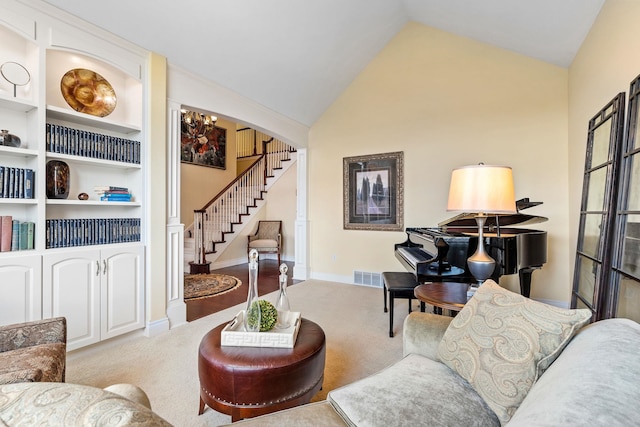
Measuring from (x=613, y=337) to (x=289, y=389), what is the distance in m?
1.35

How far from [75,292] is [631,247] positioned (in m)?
4.05

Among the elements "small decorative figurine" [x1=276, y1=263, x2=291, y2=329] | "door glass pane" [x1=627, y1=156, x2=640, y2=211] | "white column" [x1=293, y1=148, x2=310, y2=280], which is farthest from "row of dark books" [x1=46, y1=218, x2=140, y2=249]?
"door glass pane" [x1=627, y1=156, x2=640, y2=211]

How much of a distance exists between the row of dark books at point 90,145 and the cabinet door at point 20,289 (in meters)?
0.89

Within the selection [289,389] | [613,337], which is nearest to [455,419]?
[613,337]

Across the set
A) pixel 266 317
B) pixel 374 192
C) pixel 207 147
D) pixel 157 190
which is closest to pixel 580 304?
pixel 266 317

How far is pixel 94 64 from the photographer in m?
2.80

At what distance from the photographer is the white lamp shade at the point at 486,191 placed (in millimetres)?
1880

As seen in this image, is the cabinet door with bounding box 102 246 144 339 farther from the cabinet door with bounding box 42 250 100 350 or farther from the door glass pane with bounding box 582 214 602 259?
the door glass pane with bounding box 582 214 602 259

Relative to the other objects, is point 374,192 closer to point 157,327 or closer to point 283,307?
point 283,307

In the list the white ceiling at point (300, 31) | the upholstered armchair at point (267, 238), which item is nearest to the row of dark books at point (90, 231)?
the white ceiling at point (300, 31)

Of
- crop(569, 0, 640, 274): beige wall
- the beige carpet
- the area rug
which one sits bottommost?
the area rug

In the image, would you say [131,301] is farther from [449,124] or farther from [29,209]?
[449,124]

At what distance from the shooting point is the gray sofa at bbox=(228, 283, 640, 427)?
2.27ft

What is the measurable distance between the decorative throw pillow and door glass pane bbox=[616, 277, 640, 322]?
109 cm
